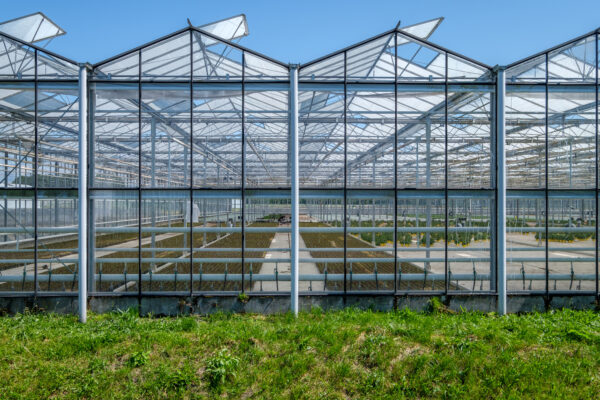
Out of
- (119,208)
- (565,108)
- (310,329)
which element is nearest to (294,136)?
(310,329)

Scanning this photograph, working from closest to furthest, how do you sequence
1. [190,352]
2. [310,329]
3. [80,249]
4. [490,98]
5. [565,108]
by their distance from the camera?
[190,352], [310,329], [80,249], [490,98], [565,108]

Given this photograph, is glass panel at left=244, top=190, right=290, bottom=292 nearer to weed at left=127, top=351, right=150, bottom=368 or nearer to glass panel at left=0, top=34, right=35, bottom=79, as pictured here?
weed at left=127, top=351, right=150, bottom=368

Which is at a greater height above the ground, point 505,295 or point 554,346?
point 505,295

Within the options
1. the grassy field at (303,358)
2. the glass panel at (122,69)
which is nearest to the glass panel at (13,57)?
the glass panel at (122,69)

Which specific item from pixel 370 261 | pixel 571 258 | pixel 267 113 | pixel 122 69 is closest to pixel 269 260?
pixel 370 261

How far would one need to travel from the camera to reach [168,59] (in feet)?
24.0

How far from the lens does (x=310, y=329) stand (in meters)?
5.79

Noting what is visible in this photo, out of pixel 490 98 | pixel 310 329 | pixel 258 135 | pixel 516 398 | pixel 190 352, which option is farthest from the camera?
pixel 258 135

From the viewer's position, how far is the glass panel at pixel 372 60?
7328 millimetres

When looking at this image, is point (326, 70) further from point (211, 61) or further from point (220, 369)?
point (220, 369)

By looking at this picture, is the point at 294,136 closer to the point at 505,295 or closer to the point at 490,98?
the point at 490,98

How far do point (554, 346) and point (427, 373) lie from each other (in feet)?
8.56

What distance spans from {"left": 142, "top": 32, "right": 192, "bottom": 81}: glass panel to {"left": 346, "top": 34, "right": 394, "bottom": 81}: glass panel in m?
4.03

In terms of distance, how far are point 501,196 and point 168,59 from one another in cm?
867
